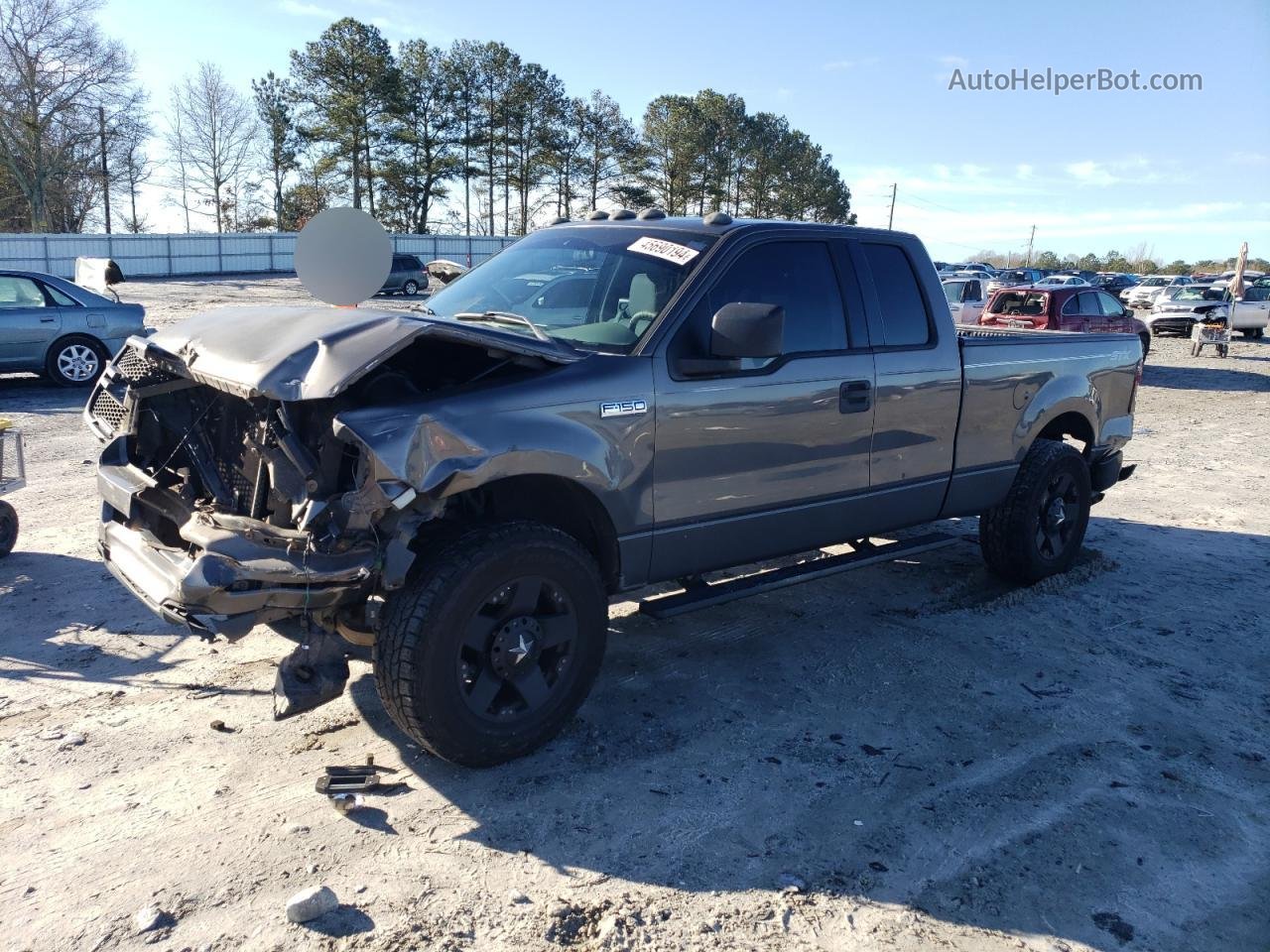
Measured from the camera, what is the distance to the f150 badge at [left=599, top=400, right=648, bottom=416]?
12.3 feet

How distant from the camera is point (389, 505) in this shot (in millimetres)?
3223

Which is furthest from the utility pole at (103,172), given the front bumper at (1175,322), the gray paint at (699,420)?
the gray paint at (699,420)

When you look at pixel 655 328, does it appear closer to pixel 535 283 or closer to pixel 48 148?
pixel 535 283

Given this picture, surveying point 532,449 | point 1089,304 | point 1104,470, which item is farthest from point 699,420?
point 1089,304

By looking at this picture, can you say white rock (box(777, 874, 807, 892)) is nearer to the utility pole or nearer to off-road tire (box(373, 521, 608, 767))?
off-road tire (box(373, 521, 608, 767))

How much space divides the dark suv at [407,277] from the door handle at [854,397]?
33.9 m

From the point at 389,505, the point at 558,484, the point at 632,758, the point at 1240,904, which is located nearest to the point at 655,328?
the point at 558,484

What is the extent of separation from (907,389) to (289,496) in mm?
3093

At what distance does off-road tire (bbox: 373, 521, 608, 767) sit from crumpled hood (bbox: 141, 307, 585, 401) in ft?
2.36

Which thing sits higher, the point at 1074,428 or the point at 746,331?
the point at 746,331

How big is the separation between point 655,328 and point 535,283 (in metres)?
0.85

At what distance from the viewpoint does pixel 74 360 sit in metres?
12.6

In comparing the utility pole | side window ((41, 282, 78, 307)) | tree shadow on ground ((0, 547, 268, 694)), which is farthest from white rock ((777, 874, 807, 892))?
the utility pole

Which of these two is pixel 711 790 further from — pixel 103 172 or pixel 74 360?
pixel 103 172
